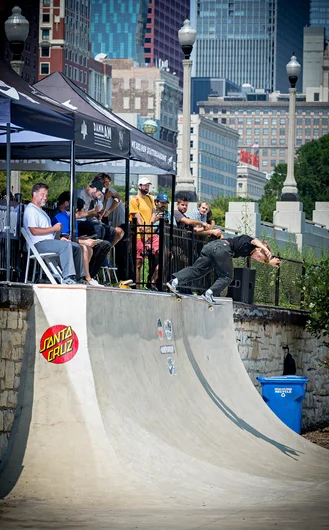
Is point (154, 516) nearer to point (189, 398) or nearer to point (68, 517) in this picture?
point (68, 517)

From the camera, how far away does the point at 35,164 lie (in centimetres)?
1880

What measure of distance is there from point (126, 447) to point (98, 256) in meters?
3.77

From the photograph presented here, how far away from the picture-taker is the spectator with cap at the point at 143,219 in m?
18.1

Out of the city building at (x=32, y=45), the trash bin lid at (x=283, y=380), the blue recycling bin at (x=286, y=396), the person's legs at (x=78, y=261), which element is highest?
the city building at (x=32, y=45)

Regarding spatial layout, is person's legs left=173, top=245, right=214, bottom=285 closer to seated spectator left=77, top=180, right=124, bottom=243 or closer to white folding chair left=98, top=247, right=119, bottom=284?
white folding chair left=98, top=247, right=119, bottom=284

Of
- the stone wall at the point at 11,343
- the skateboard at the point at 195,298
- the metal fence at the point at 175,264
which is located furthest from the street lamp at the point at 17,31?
the stone wall at the point at 11,343

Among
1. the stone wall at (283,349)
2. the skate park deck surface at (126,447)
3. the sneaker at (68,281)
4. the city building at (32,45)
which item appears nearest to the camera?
the skate park deck surface at (126,447)

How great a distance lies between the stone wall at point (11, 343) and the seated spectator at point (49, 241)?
5.10 feet

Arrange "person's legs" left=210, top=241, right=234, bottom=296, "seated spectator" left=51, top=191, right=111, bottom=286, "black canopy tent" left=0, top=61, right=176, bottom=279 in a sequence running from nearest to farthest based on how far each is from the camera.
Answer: "black canopy tent" left=0, top=61, right=176, bottom=279 < "seated spectator" left=51, top=191, right=111, bottom=286 < "person's legs" left=210, top=241, right=234, bottom=296

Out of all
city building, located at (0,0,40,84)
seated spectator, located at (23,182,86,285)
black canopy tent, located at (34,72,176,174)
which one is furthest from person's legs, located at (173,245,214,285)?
city building, located at (0,0,40,84)

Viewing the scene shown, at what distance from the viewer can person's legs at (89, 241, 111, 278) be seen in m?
15.7

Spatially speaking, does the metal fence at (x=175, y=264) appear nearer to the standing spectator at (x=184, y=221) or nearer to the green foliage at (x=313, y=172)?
the standing spectator at (x=184, y=221)

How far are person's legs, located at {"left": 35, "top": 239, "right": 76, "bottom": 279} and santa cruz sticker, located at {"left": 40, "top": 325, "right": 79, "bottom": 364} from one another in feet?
5.41

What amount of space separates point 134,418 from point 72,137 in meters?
3.49
